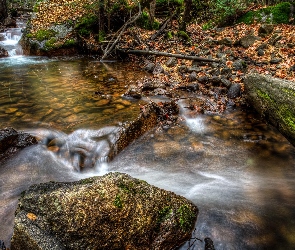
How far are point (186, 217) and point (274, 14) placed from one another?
521 inches

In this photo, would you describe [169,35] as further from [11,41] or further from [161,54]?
[11,41]

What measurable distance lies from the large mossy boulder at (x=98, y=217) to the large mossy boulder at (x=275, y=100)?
2.90m

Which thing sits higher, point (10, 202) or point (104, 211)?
point (104, 211)

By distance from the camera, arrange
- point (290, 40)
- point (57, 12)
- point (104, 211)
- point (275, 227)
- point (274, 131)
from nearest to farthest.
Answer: point (104, 211) → point (275, 227) → point (274, 131) → point (290, 40) → point (57, 12)

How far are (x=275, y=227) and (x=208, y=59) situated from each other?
729 cm

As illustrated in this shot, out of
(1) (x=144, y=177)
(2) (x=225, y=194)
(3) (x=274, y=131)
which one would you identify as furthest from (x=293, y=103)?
(1) (x=144, y=177)

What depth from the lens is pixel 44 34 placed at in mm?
13570

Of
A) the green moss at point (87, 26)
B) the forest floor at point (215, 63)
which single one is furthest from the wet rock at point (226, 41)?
the green moss at point (87, 26)

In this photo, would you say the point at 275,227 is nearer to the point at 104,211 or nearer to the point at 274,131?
the point at 104,211

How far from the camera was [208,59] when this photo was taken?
941 cm

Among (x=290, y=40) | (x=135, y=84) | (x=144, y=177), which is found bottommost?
(x=144, y=177)

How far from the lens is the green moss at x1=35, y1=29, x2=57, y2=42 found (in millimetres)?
13430

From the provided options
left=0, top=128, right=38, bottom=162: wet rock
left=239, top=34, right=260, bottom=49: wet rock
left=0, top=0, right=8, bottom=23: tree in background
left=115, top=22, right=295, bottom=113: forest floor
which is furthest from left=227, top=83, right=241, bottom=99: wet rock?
left=0, top=0, right=8, bottom=23: tree in background

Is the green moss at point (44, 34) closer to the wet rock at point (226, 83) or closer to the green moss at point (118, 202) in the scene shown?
the wet rock at point (226, 83)
